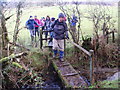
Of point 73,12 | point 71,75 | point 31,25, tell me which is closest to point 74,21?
point 73,12

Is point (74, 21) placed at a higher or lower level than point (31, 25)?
higher

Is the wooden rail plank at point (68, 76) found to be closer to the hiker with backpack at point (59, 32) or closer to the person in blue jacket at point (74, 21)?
the hiker with backpack at point (59, 32)

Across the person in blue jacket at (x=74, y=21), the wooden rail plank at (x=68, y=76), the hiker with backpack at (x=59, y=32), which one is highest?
the person in blue jacket at (x=74, y=21)

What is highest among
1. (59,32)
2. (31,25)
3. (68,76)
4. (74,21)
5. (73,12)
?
(73,12)

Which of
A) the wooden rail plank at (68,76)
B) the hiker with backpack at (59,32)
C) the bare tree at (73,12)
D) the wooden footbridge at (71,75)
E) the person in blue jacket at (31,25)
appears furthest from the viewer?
the person in blue jacket at (31,25)

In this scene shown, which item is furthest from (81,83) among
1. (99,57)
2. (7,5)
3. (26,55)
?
(7,5)

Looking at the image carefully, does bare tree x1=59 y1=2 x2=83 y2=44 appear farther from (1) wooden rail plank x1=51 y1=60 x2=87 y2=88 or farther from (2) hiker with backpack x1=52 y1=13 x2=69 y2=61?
(1) wooden rail plank x1=51 y1=60 x2=87 y2=88

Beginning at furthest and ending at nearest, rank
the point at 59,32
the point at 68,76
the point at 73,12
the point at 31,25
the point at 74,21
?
the point at 31,25 < the point at 73,12 < the point at 74,21 < the point at 59,32 < the point at 68,76

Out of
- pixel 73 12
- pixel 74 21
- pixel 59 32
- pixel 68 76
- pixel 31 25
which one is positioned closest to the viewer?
pixel 68 76

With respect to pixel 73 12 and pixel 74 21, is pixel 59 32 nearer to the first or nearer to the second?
pixel 74 21

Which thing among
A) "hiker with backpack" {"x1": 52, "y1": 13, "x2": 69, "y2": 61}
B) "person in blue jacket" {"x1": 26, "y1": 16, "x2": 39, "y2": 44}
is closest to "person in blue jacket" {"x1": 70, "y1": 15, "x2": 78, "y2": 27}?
"hiker with backpack" {"x1": 52, "y1": 13, "x2": 69, "y2": 61}

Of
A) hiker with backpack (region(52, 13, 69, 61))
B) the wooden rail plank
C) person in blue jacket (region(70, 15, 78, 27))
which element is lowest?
the wooden rail plank

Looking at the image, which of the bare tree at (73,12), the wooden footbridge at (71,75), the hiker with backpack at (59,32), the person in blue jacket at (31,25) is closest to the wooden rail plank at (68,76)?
the wooden footbridge at (71,75)

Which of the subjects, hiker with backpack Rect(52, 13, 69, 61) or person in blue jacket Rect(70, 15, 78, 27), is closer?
hiker with backpack Rect(52, 13, 69, 61)
